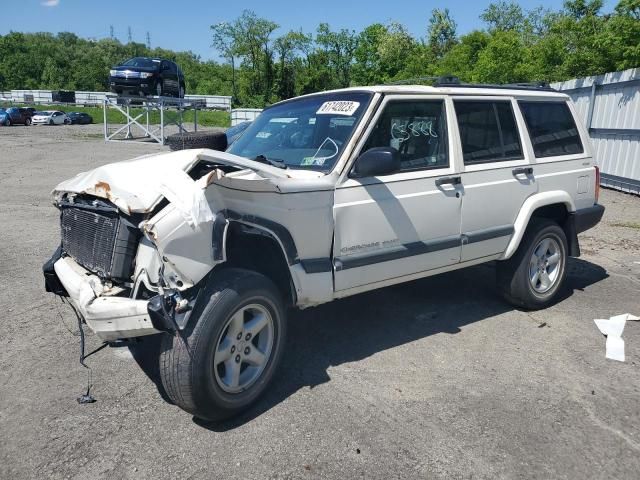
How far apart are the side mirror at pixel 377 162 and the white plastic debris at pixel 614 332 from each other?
7.79ft

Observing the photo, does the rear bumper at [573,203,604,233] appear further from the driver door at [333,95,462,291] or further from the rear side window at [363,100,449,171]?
the rear side window at [363,100,449,171]

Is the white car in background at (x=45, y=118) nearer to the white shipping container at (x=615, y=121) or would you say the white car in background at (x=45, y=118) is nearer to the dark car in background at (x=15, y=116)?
the dark car in background at (x=15, y=116)

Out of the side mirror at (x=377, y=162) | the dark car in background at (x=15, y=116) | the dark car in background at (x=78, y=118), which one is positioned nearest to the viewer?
the side mirror at (x=377, y=162)

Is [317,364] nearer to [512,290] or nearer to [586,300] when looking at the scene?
[512,290]

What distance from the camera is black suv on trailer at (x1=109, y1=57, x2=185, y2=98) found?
2503cm

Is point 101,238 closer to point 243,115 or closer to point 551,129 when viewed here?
point 551,129

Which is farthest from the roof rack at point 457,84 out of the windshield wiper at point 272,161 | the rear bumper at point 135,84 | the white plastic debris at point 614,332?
the rear bumper at point 135,84

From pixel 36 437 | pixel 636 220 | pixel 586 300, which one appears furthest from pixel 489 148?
pixel 636 220

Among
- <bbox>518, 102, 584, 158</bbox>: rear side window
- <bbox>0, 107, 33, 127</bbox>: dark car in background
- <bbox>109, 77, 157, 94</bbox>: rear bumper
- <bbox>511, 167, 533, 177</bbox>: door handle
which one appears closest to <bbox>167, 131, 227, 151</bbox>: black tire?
<bbox>511, 167, 533, 177</bbox>: door handle

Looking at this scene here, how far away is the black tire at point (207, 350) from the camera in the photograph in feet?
10.0

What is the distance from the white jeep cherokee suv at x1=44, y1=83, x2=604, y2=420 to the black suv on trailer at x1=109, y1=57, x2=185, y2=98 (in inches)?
879

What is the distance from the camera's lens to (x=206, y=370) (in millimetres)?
3105

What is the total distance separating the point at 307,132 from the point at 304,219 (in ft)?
3.31

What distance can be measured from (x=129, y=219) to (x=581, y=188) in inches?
175
